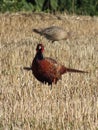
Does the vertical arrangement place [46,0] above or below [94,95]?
above

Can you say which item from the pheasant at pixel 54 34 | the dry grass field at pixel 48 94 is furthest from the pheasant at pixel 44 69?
the pheasant at pixel 54 34

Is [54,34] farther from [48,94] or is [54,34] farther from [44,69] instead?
[48,94]

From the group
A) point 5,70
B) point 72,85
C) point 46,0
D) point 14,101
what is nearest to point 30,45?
point 5,70

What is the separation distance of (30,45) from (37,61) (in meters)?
4.65

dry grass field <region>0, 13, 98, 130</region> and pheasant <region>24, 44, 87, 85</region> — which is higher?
pheasant <region>24, 44, 87, 85</region>

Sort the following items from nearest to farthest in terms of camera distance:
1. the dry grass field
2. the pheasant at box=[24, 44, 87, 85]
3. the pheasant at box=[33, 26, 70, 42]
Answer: the dry grass field < the pheasant at box=[24, 44, 87, 85] < the pheasant at box=[33, 26, 70, 42]

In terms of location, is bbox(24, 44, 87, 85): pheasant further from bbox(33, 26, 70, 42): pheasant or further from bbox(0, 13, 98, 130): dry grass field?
bbox(33, 26, 70, 42): pheasant

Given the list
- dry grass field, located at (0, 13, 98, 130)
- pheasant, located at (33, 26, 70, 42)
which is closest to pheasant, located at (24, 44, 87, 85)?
dry grass field, located at (0, 13, 98, 130)

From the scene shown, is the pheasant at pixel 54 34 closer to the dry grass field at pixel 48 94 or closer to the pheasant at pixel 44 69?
the dry grass field at pixel 48 94

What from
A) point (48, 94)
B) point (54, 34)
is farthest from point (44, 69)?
point (54, 34)

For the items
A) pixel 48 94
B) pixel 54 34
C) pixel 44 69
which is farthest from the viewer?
pixel 54 34

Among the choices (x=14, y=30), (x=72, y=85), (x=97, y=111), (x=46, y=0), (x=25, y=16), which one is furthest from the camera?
(x=46, y=0)

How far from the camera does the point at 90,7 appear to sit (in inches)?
792

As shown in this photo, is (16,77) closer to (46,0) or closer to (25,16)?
(25,16)
